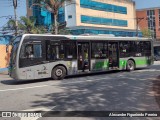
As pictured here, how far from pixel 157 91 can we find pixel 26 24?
104 ft

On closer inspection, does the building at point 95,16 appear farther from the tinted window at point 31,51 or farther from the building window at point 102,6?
the tinted window at point 31,51

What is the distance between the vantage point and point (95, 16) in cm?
6003

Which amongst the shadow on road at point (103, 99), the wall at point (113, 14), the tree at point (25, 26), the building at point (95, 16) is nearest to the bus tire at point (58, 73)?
the shadow on road at point (103, 99)

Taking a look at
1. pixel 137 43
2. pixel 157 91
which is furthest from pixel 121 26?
pixel 157 91

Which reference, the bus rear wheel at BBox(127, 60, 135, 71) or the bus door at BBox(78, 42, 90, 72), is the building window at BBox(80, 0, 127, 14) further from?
the bus door at BBox(78, 42, 90, 72)

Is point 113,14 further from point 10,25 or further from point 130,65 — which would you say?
point 130,65

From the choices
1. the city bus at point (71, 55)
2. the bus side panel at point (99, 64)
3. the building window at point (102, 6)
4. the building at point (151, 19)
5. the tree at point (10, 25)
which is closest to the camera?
the city bus at point (71, 55)

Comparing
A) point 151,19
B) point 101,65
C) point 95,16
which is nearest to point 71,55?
point 101,65

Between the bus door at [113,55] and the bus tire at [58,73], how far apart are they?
4.25m

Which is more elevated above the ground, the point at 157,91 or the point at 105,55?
the point at 105,55

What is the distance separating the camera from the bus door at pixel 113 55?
2072cm

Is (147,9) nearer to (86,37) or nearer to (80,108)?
(86,37)

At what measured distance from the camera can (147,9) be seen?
10012cm

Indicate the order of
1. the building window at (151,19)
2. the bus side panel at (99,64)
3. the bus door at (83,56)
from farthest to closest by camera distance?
1. the building window at (151,19)
2. the bus side panel at (99,64)
3. the bus door at (83,56)
